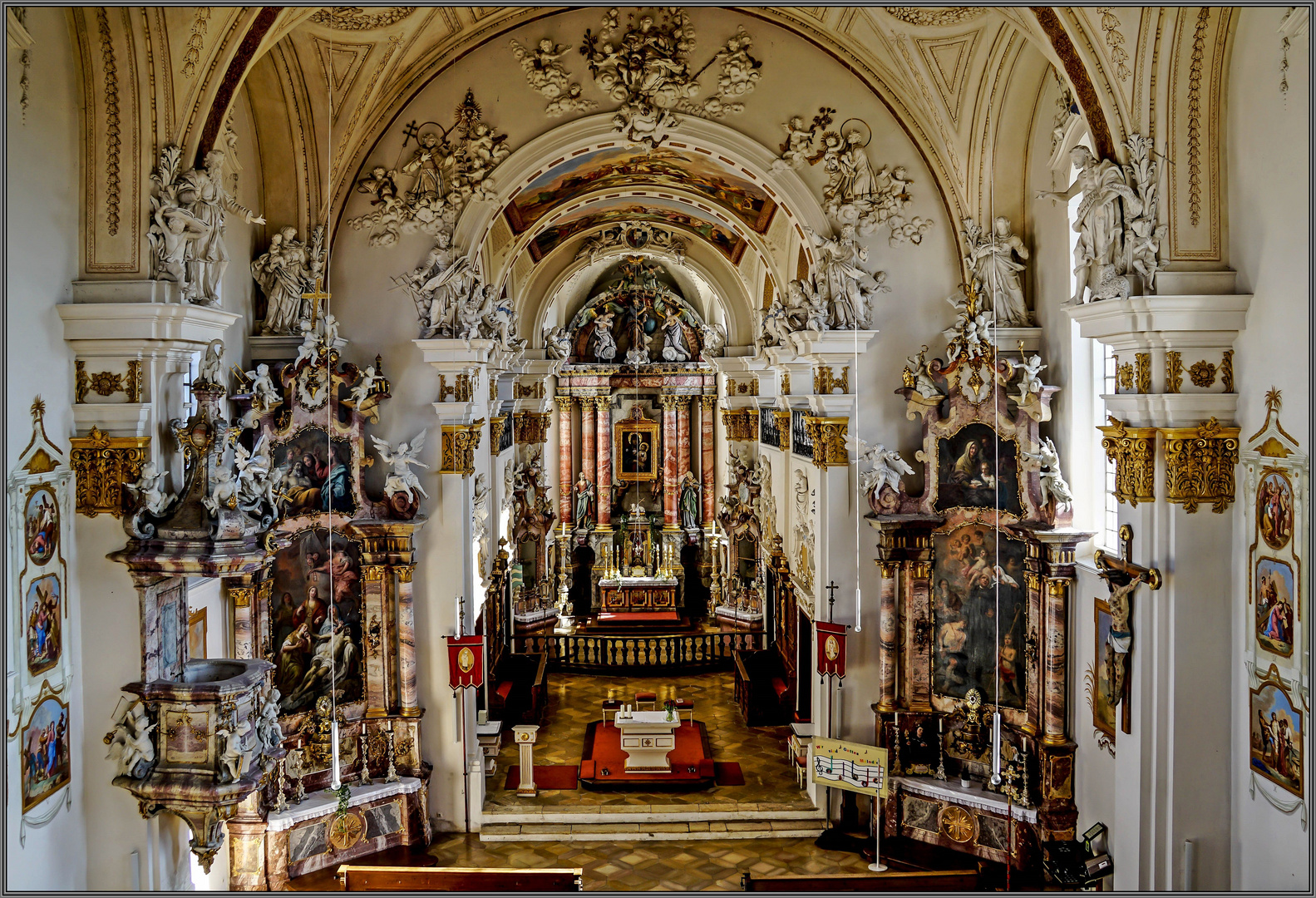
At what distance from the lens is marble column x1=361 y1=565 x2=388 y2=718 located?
13016mm

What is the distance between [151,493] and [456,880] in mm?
5300

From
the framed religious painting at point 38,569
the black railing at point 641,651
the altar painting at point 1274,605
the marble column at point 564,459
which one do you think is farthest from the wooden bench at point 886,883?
the marble column at point 564,459

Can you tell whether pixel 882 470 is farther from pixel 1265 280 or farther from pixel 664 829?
pixel 664 829

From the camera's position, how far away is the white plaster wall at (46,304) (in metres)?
7.52

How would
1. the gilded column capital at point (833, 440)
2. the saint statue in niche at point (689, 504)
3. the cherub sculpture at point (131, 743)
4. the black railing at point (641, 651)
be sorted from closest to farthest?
the cherub sculpture at point (131, 743) → the gilded column capital at point (833, 440) → the black railing at point (641, 651) → the saint statue in niche at point (689, 504)

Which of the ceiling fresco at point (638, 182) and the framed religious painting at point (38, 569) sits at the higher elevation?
the ceiling fresco at point (638, 182)

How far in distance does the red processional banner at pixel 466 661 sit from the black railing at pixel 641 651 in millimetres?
8304

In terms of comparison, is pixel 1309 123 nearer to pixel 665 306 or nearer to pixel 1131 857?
pixel 1131 857

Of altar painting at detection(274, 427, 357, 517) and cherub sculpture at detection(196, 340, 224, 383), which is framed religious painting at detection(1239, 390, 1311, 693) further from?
altar painting at detection(274, 427, 357, 517)

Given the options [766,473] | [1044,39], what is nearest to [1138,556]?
[1044,39]

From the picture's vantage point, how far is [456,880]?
10.5 m

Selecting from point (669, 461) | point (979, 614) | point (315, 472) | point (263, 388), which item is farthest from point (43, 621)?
point (669, 461)

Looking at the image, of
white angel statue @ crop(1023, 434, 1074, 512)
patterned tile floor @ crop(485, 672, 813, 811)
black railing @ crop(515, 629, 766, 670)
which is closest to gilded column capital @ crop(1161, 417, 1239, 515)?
white angel statue @ crop(1023, 434, 1074, 512)

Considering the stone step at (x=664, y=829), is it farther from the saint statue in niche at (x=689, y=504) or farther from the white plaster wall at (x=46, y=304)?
the saint statue in niche at (x=689, y=504)
